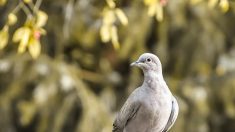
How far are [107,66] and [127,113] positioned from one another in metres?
4.47

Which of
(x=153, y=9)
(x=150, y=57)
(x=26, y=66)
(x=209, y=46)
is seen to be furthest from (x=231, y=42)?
(x=150, y=57)

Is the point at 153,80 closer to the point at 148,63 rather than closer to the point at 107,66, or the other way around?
the point at 148,63

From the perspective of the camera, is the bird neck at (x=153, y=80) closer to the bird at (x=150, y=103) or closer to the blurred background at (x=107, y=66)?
the bird at (x=150, y=103)

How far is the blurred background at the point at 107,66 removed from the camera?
682 centimetres

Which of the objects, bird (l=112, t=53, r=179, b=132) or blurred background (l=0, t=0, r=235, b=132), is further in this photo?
blurred background (l=0, t=0, r=235, b=132)

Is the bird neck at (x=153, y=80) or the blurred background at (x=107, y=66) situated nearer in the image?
the bird neck at (x=153, y=80)

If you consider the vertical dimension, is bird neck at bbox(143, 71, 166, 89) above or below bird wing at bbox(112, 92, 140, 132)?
above

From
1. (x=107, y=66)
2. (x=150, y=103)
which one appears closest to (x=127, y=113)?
(x=150, y=103)

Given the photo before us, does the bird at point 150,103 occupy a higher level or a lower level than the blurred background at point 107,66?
lower

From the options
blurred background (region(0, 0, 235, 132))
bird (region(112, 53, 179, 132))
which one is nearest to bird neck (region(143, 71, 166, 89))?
bird (region(112, 53, 179, 132))

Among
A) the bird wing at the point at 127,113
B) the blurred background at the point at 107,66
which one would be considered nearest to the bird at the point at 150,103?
the bird wing at the point at 127,113

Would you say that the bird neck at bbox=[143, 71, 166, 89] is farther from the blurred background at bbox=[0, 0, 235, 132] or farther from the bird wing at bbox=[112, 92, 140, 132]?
the blurred background at bbox=[0, 0, 235, 132]

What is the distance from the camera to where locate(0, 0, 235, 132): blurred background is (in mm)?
6816

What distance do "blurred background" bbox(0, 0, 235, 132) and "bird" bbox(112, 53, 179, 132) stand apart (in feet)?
12.1
